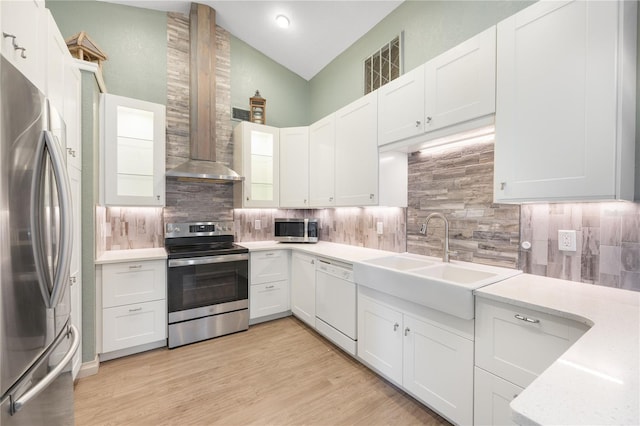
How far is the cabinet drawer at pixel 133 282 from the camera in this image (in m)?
2.36

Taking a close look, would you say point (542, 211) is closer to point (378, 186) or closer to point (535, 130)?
point (535, 130)

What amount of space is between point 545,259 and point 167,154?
362 centimetres

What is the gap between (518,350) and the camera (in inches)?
51.1

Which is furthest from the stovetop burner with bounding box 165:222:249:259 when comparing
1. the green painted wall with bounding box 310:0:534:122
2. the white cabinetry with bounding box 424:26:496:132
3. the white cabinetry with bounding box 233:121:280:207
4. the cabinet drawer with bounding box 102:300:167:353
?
the white cabinetry with bounding box 424:26:496:132

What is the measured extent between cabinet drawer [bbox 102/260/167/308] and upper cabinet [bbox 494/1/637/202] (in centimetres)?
289

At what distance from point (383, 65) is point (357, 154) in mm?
1029

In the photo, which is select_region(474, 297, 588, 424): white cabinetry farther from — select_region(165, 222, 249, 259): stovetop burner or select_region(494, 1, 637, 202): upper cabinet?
→ select_region(165, 222, 249, 259): stovetop burner

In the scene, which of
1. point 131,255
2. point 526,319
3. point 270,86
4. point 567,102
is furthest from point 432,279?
point 270,86

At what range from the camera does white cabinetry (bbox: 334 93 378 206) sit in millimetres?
2529

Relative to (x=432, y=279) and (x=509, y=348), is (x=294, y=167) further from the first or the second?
(x=509, y=348)

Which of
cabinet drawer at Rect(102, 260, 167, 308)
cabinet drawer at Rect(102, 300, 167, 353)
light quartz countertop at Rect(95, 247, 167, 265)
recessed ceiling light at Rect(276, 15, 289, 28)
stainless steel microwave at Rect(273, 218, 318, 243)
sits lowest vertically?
cabinet drawer at Rect(102, 300, 167, 353)

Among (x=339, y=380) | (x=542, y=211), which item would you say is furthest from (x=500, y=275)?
(x=339, y=380)

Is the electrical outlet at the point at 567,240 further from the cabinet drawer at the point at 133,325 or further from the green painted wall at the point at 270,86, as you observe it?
the green painted wall at the point at 270,86

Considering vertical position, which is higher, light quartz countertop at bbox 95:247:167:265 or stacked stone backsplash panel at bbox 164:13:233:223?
stacked stone backsplash panel at bbox 164:13:233:223
